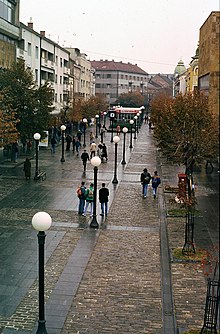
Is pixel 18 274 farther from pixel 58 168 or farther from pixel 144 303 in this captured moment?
pixel 58 168

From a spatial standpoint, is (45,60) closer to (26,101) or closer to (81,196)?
(26,101)

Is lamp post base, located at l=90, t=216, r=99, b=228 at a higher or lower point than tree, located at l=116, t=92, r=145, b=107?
lower

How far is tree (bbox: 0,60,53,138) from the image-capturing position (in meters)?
33.8

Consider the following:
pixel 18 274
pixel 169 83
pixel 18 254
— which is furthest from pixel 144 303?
pixel 169 83

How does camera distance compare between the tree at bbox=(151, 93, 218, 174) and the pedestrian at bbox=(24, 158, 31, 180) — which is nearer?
the tree at bbox=(151, 93, 218, 174)

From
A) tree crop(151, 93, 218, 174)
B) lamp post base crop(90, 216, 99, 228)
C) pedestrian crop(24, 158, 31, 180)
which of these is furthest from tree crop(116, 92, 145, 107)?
lamp post base crop(90, 216, 99, 228)

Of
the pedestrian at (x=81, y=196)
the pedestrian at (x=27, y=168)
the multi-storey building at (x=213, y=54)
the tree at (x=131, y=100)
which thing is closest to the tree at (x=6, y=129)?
the pedestrian at (x=27, y=168)

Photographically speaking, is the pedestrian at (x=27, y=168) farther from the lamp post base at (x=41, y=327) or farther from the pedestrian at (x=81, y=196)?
the lamp post base at (x=41, y=327)

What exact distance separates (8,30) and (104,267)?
1179 inches

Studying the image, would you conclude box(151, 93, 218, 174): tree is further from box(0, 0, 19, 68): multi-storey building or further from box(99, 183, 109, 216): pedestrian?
box(0, 0, 19, 68): multi-storey building

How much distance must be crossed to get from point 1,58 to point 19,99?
261 inches

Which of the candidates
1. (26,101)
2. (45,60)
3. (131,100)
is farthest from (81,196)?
(131,100)

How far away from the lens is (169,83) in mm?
183875

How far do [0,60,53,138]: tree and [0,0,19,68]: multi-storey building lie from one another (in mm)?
4595
